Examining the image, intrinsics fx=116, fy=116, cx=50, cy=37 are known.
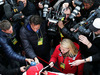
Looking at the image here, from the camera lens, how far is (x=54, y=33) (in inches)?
103

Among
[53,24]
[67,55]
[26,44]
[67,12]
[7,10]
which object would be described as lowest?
[67,55]

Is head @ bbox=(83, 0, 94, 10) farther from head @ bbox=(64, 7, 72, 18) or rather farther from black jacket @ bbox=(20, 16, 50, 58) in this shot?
black jacket @ bbox=(20, 16, 50, 58)

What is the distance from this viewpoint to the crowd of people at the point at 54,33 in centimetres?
205

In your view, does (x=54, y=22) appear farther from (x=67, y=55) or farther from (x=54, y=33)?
(x=67, y=55)

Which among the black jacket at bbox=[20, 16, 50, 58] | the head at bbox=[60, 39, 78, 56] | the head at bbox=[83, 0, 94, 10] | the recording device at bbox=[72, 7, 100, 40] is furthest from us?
the head at bbox=[83, 0, 94, 10]

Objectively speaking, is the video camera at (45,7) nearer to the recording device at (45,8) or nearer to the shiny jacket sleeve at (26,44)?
the recording device at (45,8)

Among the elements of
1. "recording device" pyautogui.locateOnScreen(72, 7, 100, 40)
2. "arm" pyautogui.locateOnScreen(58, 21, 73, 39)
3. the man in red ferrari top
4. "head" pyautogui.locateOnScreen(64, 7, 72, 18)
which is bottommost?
the man in red ferrari top

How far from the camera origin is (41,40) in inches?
98.2

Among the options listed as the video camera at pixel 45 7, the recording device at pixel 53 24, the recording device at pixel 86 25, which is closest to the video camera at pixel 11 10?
the video camera at pixel 45 7

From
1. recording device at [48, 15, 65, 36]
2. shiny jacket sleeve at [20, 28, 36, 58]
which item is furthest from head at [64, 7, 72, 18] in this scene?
shiny jacket sleeve at [20, 28, 36, 58]

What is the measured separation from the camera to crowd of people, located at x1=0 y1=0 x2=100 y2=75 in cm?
205

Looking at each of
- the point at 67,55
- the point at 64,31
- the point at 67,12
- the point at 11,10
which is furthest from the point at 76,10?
the point at 11,10

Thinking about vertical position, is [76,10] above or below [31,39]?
above

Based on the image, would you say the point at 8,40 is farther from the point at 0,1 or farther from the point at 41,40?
the point at 0,1
